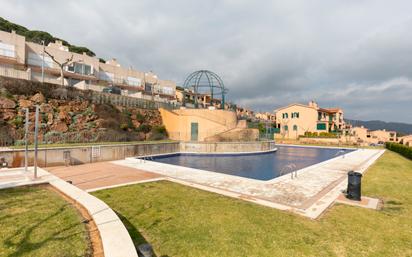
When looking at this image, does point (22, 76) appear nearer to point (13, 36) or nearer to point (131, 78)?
point (13, 36)

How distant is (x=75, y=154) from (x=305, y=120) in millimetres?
52012

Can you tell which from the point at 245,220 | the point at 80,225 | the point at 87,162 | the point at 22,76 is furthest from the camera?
the point at 22,76

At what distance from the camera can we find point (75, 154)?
15.1 m

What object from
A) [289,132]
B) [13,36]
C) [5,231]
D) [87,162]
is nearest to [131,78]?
[13,36]

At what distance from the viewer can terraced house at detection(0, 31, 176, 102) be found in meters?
28.3

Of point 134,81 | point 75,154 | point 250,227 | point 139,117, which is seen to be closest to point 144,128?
point 139,117

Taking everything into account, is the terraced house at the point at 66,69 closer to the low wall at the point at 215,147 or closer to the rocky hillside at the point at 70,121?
the rocky hillside at the point at 70,121

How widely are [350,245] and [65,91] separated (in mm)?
26545

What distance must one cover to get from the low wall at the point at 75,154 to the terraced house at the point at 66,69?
1265cm

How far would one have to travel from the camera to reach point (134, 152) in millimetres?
19453

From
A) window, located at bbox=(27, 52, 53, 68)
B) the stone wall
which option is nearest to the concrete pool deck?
the stone wall

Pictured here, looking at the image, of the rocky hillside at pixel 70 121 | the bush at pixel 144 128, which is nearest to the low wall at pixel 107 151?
the rocky hillside at pixel 70 121

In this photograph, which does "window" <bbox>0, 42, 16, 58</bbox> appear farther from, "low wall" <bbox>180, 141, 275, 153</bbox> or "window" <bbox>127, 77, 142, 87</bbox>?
"low wall" <bbox>180, 141, 275, 153</bbox>

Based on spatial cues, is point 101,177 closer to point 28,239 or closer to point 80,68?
point 28,239
